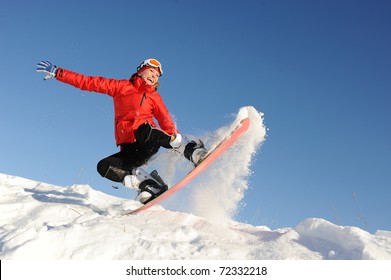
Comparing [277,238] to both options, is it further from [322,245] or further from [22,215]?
[22,215]

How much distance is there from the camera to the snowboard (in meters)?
5.49

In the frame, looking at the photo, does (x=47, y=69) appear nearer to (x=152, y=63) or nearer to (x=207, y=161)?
(x=152, y=63)

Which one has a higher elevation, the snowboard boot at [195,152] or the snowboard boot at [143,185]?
the snowboard boot at [195,152]

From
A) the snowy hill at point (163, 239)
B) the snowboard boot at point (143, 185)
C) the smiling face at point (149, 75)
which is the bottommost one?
the snowy hill at point (163, 239)

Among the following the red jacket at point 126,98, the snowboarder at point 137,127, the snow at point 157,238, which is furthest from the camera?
the red jacket at point 126,98

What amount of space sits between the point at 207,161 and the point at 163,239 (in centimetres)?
211

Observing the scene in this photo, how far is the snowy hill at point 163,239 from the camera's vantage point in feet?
10.9

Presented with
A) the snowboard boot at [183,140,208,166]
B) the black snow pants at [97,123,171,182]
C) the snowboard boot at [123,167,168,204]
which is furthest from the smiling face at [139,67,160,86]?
the snowboard boot at [123,167,168,204]

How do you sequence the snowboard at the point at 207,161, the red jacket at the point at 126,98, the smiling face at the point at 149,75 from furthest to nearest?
the smiling face at the point at 149,75
the red jacket at the point at 126,98
the snowboard at the point at 207,161

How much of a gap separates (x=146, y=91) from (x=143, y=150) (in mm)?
947

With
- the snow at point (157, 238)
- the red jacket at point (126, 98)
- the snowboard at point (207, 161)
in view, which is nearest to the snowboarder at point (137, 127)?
the red jacket at point (126, 98)

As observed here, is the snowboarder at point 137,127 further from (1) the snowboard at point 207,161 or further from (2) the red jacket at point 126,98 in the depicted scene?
(1) the snowboard at point 207,161

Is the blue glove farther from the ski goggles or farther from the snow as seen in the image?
the snow

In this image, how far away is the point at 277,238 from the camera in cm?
405
